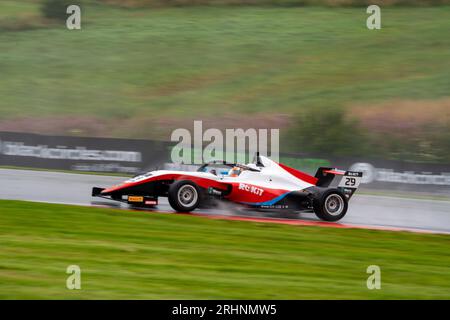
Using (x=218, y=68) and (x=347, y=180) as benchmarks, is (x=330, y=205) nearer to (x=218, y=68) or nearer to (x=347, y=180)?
(x=347, y=180)

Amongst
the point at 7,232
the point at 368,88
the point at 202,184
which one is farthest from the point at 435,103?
the point at 7,232

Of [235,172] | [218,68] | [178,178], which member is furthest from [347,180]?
[218,68]

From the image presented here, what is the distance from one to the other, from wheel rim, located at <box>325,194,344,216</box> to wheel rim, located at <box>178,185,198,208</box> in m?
2.51

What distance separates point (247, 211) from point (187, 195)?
62.9 inches

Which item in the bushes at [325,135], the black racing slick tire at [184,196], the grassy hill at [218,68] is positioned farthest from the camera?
the grassy hill at [218,68]

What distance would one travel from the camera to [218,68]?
108ft

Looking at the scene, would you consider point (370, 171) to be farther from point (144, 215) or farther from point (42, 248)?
point (42, 248)

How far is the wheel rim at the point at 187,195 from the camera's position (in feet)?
40.0

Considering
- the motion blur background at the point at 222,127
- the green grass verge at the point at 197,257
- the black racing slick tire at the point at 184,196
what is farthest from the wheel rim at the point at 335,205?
the black racing slick tire at the point at 184,196

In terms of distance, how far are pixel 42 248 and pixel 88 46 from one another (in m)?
27.8

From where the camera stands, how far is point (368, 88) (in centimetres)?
3081

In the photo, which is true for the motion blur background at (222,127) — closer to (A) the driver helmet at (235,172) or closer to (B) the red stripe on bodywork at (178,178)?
(B) the red stripe on bodywork at (178,178)

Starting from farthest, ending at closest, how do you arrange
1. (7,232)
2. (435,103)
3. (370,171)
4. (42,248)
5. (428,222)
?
(435,103), (370,171), (428,222), (7,232), (42,248)

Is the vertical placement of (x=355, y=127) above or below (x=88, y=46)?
below
